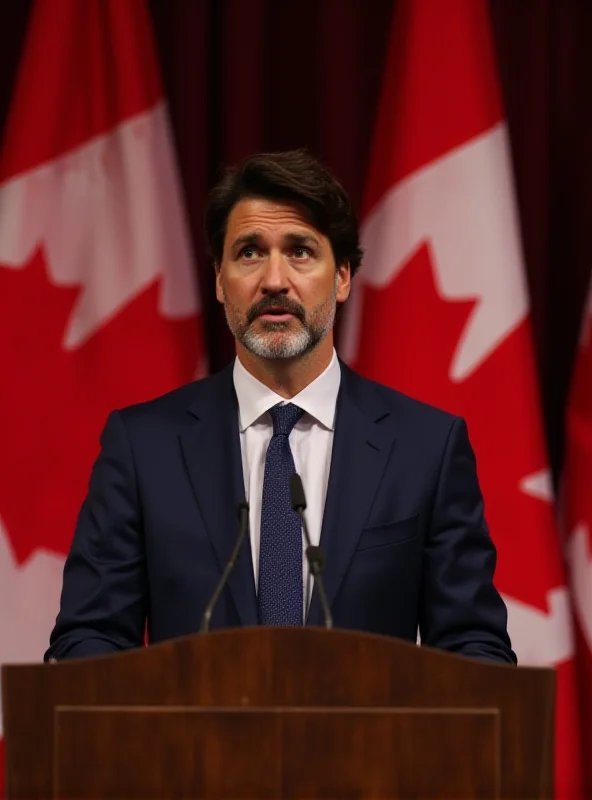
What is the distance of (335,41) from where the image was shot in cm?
289

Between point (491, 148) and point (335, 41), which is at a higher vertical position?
point (335, 41)

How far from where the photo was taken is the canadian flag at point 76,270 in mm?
2680

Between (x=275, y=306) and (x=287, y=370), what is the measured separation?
12 cm

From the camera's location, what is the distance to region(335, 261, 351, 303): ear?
224 centimetres

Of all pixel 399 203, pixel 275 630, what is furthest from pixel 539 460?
pixel 275 630

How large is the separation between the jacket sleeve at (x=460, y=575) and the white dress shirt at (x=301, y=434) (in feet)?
0.66

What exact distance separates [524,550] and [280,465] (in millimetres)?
856

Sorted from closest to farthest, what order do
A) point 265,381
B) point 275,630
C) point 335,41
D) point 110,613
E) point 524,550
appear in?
point 275,630, point 110,613, point 265,381, point 524,550, point 335,41

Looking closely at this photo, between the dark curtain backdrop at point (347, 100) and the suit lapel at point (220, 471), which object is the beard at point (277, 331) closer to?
the suit lapel at point (220, 471)

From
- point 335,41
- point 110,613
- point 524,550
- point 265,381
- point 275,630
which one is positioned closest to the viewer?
point 275,630

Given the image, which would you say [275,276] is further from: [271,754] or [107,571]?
[271,754]

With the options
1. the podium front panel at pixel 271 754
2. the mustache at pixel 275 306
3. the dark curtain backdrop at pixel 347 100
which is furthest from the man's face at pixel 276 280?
the podium front panel at pixel 271 754

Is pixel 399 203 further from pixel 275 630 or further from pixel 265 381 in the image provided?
pixel 275 630

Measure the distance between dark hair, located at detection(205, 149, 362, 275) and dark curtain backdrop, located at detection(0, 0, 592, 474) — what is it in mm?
699
